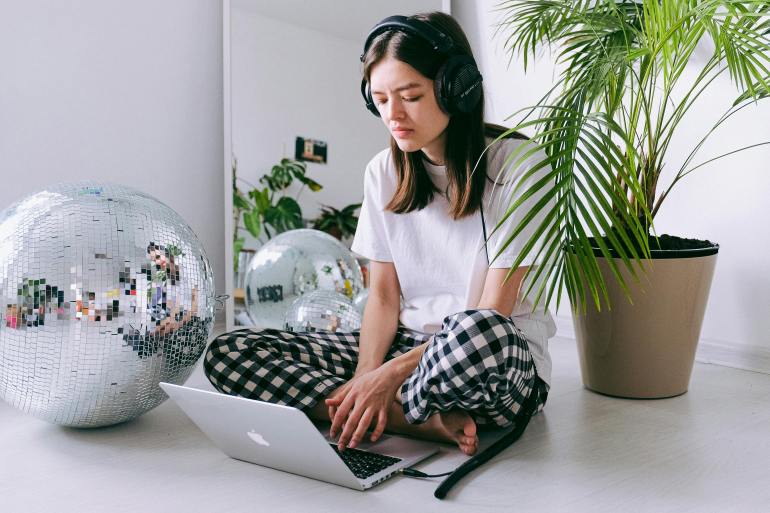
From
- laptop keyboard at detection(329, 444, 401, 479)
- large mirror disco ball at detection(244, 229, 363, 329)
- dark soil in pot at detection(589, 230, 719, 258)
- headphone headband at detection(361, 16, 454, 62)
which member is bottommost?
laptop keyboard at detection(329, 444, 401, 479)

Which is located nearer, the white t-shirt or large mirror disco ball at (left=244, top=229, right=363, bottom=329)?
the white t-shirt

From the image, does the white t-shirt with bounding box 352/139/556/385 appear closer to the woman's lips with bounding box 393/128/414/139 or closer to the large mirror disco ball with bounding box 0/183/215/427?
the woman's lips with bounding box 393/128/414/139

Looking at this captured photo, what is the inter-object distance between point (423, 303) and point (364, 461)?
0.37 m

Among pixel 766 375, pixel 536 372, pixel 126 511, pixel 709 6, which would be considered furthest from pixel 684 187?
pixel 126 511

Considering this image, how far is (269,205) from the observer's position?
2697 millimetres

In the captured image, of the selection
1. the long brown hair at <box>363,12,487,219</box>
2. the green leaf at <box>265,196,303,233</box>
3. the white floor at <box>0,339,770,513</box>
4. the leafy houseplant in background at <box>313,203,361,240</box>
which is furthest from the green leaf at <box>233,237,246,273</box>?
the long brown hair at <box>363,12,487,219</box>

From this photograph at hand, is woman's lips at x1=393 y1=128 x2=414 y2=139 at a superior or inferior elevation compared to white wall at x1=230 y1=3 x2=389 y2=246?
inferior

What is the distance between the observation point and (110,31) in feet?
7.72

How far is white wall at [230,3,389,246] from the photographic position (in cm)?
263

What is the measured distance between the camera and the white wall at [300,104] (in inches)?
104

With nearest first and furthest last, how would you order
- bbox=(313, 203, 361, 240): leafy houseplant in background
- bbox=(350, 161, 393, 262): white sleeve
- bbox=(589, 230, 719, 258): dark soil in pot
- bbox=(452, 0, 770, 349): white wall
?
bbox=(350, 161, 393, 262): white sleeve, bbox=(589, 230, 719, 258): dark soil in pot, bbox=(452, 0, 770, 349): white wall, bbox=(313, 203, 361, 240): leafy houseplant in background

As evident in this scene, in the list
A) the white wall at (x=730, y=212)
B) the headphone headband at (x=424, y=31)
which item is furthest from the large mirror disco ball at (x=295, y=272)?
the headphone headband at (x=424, y=31)

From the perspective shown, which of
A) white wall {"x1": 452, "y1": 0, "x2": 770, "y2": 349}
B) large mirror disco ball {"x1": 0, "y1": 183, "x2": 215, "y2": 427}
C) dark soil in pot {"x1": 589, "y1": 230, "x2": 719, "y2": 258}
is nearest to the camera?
large mirror disco ball {"x1": 0, "y1": 183, "x2": 215, "y2": 427}

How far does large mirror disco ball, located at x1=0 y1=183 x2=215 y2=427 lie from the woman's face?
47 centimetres
